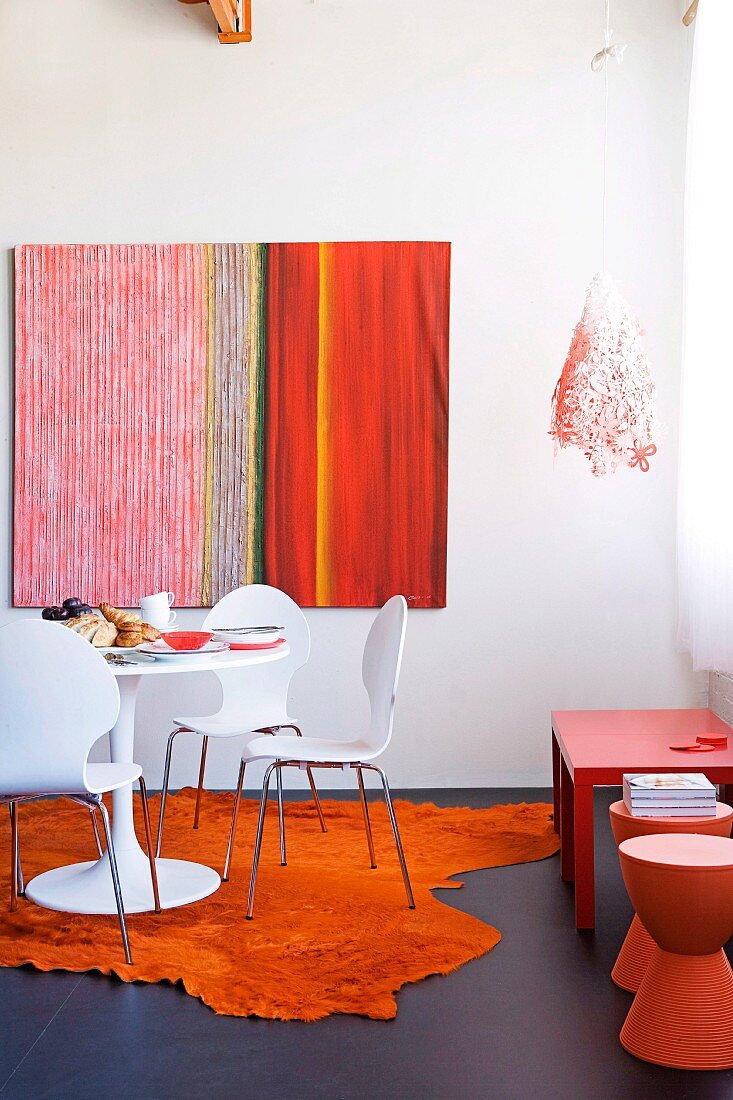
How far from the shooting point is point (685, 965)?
224 centimetres

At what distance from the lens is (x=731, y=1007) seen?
2248 millimetres

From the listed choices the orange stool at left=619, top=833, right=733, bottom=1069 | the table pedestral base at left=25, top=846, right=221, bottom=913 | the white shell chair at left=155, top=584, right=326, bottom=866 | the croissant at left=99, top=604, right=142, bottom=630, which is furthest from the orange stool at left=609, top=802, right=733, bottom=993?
the croissant at left=99, top=604, right=142, bottom=630

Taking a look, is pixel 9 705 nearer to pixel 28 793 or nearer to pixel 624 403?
pixel 28 793

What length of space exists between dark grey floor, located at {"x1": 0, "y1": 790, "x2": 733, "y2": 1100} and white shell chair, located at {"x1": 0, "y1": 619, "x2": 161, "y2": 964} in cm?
29

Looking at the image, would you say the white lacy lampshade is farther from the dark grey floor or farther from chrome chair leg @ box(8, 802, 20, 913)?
chrome chair leg @ box(8, 802, 20, 913)

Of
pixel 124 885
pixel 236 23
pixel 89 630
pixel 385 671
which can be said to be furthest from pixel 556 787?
pixel 236 23

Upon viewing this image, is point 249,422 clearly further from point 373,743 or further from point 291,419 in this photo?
point 373,743

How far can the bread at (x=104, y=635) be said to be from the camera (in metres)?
3.04

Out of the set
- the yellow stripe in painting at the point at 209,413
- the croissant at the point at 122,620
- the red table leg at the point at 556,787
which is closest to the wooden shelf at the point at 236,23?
the yellow stripe in painting at the point at 209,413

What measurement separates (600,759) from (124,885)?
4.63 ft

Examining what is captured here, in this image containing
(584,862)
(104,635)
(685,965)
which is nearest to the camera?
(685,965)

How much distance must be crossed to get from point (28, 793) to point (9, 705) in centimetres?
24

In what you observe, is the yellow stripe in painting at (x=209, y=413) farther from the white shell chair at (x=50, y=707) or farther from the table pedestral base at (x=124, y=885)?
the white shell chair at (x=50, y=707)

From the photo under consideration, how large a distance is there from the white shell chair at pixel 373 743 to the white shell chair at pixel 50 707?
0.54 metres
